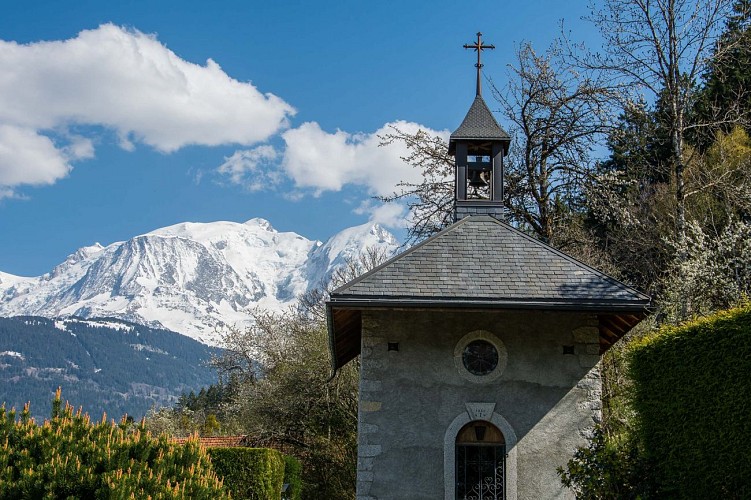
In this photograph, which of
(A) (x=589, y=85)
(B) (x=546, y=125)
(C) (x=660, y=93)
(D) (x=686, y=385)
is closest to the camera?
(D) (x=686, y=385)

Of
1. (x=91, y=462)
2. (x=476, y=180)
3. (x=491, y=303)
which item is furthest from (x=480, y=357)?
(x=91, y=462)

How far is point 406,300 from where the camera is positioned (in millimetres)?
11883

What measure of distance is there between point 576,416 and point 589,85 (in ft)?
37.8

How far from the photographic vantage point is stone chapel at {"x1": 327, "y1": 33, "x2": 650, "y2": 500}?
472 inches

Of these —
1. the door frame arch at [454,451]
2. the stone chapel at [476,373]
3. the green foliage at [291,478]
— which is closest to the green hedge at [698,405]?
the stone chapel at [476,373]

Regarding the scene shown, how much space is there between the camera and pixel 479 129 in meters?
15.6

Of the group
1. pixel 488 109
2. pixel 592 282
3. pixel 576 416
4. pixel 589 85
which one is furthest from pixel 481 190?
pixel 589 85

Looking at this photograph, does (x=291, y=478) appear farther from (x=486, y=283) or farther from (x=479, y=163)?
(x=486, y=283)

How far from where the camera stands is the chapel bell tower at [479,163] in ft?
49.1

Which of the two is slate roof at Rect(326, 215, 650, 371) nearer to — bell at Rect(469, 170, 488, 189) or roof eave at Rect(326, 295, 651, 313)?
roof eave at Rect(326, 295, 651, 313)

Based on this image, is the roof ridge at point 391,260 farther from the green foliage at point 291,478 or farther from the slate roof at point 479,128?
the green foliage at point 291,478

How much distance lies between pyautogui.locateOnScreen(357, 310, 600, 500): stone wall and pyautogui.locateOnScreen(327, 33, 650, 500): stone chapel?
15 millimetres

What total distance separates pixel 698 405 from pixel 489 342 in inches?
156

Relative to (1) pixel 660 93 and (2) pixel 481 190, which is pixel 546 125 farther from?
(2) pixel 481 190
